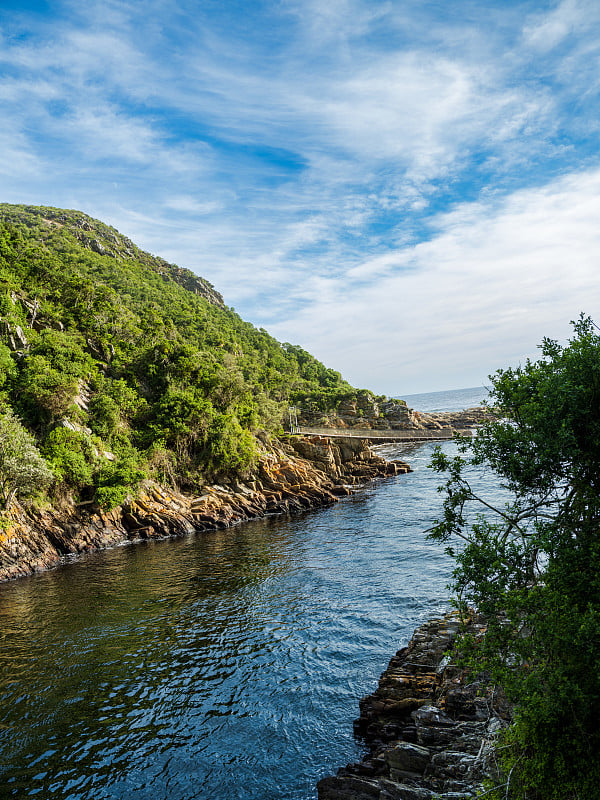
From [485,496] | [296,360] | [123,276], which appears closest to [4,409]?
[485,496]

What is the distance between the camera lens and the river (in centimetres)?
974

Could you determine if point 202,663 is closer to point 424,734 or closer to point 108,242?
point 424,734

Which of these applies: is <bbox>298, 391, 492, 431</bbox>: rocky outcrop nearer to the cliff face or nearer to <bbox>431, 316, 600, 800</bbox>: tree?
the cliff face

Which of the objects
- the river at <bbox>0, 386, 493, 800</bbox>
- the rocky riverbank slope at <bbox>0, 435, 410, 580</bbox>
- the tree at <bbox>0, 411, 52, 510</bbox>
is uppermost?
the tree at <bbox>0, 411, 52, 510</bbox>

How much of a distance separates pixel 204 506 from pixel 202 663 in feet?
72.6

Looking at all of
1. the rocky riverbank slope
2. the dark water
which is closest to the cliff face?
the rocky riverbank slope

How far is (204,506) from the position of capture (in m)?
35.8

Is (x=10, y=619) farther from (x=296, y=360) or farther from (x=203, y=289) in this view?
(x=203, y=289)

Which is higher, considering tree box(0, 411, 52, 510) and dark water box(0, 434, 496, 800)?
tree box(0, 411, 52, 510)

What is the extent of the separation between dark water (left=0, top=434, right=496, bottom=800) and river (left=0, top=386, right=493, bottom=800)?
5 centimetres

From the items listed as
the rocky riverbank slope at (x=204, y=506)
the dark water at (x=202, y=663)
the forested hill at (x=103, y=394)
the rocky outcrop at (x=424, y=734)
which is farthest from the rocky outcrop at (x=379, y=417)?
the rocky outcrop at (x=424, y=734)

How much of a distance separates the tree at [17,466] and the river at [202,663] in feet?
18.0

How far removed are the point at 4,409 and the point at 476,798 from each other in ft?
107

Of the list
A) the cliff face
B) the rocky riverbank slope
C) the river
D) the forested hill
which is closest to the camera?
the river
